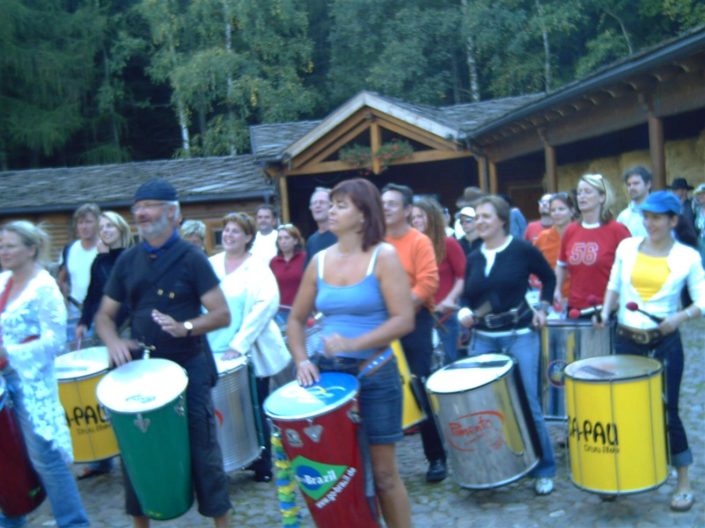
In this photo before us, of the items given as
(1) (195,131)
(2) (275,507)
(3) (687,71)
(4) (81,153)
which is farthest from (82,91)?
(2) (275,507)

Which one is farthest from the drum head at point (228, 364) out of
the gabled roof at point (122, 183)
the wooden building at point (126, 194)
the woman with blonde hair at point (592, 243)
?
the gabled roof at point (122, 183)

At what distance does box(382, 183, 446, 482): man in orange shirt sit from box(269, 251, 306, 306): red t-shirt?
2093 mm

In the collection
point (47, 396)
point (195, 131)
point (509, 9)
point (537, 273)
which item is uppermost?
point (509, 9)

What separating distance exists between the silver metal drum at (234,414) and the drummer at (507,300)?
1.53 metres

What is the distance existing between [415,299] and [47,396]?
7.19 feet

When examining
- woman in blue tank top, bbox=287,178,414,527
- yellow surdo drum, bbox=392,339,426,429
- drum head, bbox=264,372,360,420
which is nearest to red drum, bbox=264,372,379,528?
drum head, bbox=264,372,360,420

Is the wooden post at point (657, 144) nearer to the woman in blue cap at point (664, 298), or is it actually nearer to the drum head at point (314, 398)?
the woman in blue cap at point (664, 298)

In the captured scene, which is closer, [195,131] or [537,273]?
[537,273]

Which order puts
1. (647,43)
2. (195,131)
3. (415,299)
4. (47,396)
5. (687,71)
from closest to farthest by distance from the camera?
(47,396)
(415,299)
(687,71)
(647,43)
(195,131)

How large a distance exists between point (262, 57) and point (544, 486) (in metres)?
31.0

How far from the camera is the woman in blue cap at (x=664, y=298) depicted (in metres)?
4.55

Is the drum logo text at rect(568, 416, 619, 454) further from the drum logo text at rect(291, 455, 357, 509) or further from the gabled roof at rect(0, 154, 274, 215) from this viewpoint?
the gabled roof at rect(0, 154, 274, 215)

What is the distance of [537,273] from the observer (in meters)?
5.18

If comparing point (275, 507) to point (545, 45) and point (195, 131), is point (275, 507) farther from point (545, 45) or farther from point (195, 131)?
point (195, 131)
